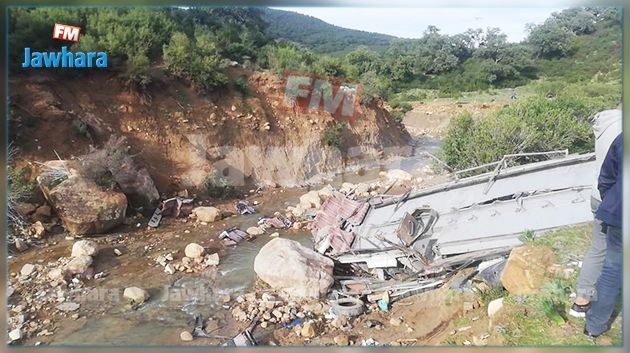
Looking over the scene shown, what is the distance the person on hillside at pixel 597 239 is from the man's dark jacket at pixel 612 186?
0.07 metres

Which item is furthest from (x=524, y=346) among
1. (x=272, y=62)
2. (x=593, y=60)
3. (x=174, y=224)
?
(x=272, y=62)

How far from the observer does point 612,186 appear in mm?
2582

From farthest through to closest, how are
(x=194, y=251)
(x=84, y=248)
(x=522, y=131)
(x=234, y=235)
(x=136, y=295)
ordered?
(x=234, y=235) < (x=522, y=131) < (x=194, y=251) < (x=84, y=248) < (x=136, y=295)

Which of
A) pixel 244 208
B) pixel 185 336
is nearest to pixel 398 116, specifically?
pixel 244 208

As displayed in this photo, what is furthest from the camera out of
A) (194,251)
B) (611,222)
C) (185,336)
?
(194,251)

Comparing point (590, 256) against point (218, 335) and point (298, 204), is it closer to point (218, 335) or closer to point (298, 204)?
point (218, 335)

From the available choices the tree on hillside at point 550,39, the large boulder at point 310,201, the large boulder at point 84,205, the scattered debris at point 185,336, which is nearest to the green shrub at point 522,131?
the tree on hillside at point 550,39

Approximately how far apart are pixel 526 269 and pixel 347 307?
1.66 metres

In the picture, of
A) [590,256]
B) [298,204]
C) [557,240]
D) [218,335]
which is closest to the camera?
[590,256]

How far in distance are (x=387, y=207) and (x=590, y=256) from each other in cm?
281

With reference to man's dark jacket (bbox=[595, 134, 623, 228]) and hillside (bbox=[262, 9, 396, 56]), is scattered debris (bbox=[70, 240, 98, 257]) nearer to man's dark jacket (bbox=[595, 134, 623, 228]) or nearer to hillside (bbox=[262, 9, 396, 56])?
hillside (bbox=[262, 9, 396, 56])

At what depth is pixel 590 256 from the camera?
2732 mm

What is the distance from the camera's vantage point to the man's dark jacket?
8.42 feet

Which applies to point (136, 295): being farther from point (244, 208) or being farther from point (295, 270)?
point (244, 208)
